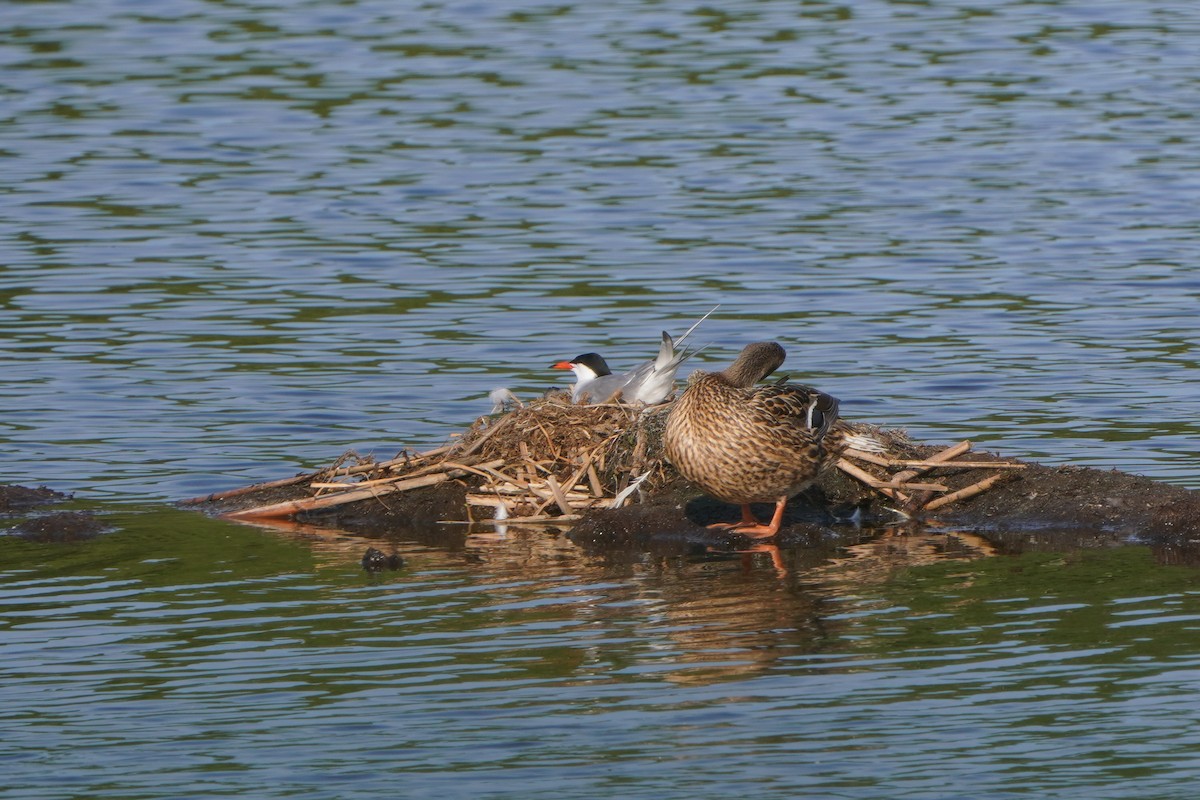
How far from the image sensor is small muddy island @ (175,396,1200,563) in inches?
474

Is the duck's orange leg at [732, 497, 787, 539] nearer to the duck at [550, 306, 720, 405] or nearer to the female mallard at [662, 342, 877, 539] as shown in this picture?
the female mallard at [662, 342, 877, 539]

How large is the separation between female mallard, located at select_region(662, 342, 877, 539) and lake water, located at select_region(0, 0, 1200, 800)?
1.60 ft

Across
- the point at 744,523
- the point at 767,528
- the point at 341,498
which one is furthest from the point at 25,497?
the point at 767,528

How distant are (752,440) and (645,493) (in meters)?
1.31

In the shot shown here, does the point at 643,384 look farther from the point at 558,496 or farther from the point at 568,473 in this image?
the point at 558,496

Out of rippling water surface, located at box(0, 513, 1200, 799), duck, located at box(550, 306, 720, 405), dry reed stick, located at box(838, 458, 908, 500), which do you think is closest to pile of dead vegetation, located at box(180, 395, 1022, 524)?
dry reed stick, located at box(838, 458, 908, 500)

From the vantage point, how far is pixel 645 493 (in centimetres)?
1249

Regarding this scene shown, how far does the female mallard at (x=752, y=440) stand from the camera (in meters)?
11.4

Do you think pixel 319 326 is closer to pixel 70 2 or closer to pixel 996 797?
pixel 996 797

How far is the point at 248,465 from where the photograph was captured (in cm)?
1434

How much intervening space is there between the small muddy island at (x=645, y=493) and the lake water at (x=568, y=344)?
397 mm

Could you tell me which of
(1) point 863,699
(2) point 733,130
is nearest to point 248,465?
(1) point 863,699

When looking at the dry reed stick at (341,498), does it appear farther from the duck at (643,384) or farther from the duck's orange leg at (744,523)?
the duck's orange leg at (744,523)

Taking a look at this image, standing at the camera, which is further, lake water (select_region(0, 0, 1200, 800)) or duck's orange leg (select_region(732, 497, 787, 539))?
duck's orange leg (select_region(732, 497, 787, 539))
